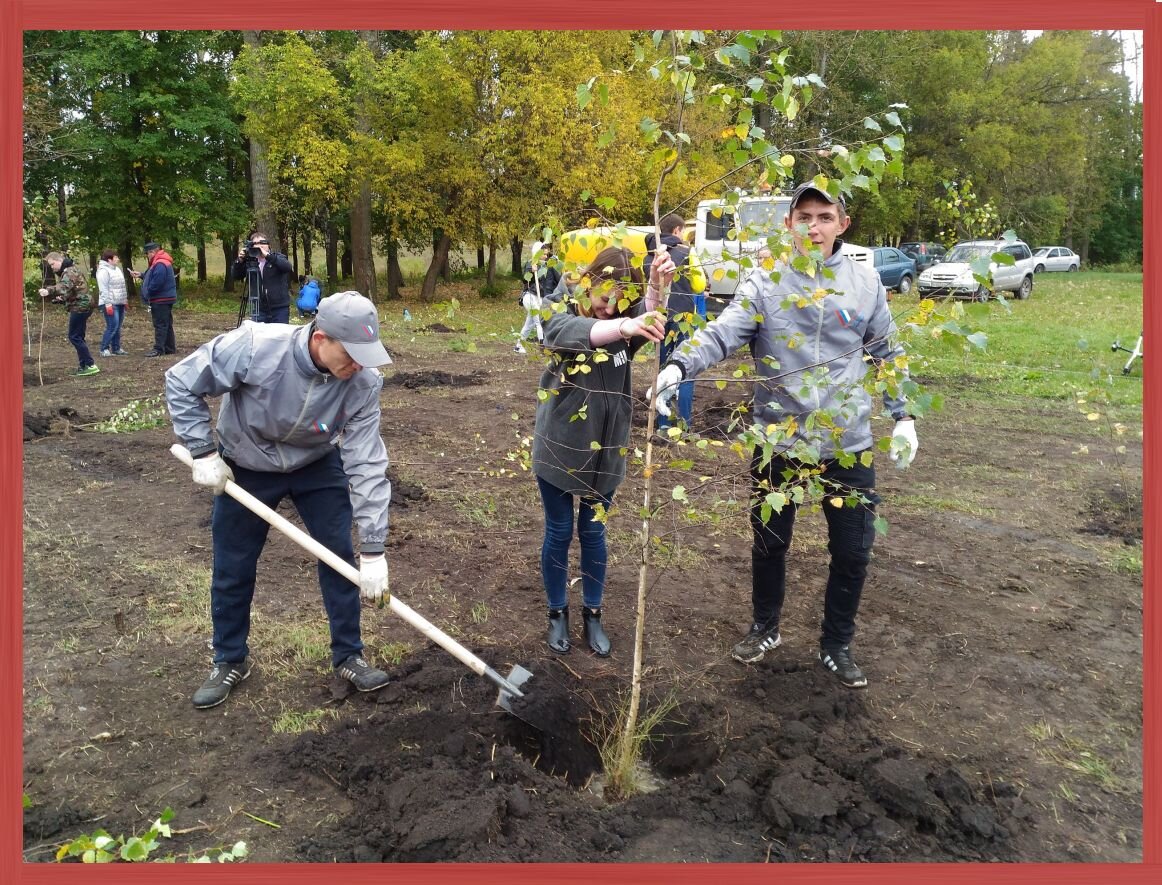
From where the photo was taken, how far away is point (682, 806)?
9.25 feet

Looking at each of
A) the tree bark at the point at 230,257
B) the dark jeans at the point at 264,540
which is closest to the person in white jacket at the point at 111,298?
the dark jeans at the point at 264,540

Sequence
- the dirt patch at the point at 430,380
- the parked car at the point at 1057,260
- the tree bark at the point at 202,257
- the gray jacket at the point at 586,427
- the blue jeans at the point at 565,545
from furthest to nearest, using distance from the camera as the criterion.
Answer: the parked car at the point at 1057,260 < the tree bark at the point at 202,257 < the dirt patch at the point at 430,380 < the blue jeans at the point at 565,545 < the gray jacket at the point at 586,427

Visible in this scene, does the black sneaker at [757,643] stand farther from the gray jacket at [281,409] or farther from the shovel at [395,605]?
the gray jacket at [281,409]

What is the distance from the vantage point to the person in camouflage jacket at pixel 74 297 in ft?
34.2

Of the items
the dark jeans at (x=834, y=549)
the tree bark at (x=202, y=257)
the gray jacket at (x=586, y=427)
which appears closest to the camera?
the dark jeans at (x=834, y=549)

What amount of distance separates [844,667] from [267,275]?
987 centimetres

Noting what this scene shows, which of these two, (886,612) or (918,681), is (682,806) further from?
(886,612)

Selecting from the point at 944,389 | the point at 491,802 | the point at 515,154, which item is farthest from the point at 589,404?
the point at 515,154

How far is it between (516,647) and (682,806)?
48.4 inches

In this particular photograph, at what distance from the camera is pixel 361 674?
346cm

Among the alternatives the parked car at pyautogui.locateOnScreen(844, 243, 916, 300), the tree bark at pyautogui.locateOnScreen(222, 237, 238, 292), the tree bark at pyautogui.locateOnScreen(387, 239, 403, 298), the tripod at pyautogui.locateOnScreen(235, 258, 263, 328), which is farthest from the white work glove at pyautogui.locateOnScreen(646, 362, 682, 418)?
the tree bark at pyautogui.locateOnScreen(222, 237, 238, 292)

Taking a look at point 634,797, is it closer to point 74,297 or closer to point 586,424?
point 586,424

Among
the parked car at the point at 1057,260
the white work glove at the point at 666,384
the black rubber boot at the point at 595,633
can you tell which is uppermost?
the parked car at the point at 1057,260

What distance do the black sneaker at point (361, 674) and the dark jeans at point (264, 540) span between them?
1.7 inches
